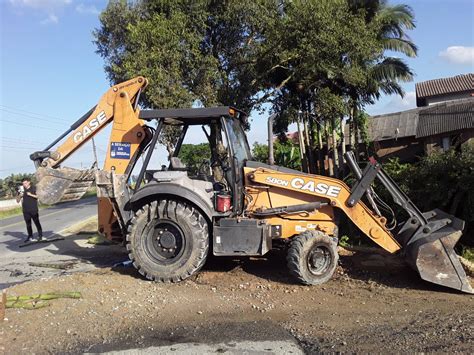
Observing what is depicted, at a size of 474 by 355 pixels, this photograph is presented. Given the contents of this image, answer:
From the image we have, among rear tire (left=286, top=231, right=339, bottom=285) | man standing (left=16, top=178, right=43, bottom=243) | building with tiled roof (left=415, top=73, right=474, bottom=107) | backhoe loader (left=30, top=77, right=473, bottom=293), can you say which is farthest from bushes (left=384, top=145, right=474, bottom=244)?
building with tiled roof (left=415, top=73, right=474, bottom=107)

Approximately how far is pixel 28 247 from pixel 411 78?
1725 cm

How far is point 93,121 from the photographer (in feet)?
26.7

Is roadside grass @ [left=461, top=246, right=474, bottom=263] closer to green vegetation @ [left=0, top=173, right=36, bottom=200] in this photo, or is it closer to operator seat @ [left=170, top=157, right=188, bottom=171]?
operator seat @ [left=170, top=157, right=188, bottom=171]

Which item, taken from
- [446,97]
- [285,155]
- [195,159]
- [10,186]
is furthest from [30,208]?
[10,186]

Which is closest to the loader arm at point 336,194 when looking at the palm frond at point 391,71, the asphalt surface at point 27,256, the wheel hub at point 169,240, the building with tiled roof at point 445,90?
the wheel hub at point 169,240

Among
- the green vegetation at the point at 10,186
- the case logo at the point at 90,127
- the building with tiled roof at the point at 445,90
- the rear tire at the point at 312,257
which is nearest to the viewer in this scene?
the rear tire at the point at 312,257

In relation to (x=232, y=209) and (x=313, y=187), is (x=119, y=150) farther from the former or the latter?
(x=313, y=187)

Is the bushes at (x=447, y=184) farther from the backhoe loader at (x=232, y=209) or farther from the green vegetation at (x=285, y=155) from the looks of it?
the green vegetation at (x=285, y=155)

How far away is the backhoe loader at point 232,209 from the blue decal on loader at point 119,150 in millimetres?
37

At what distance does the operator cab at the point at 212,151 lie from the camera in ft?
23.8

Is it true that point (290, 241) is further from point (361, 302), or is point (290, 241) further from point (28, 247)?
point (28, 247)

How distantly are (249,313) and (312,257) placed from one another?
4.86 feet

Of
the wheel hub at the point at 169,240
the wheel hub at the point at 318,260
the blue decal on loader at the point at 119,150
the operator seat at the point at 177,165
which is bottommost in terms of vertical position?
the wheel hub at the point at 318,260

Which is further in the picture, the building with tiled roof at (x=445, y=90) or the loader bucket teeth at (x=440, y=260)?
the building with tiled roof at (x=445, y=90)
